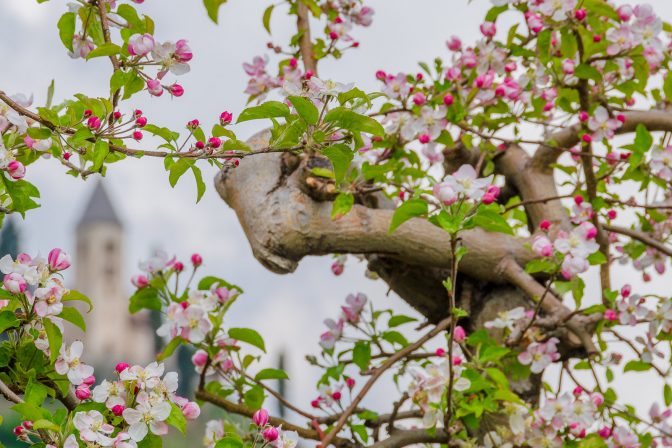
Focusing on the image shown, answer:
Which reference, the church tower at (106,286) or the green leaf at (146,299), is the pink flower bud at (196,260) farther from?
the church tower at (106,286)

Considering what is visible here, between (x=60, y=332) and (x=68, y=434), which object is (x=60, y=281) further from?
(x=68, y=434)

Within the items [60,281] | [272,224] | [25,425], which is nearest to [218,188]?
[272,224]

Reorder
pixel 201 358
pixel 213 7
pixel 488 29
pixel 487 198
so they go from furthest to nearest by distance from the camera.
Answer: pixel 488 29 → pixel 201 358 → pixel 213 7 → pixel 487 198

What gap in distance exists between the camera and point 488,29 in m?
2.64

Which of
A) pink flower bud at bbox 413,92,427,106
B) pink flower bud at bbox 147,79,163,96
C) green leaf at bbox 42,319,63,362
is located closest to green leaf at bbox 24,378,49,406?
green leaf at bbox 42,319,63,362

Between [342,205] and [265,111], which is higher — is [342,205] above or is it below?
above

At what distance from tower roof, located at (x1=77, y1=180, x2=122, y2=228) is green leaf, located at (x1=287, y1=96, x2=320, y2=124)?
198ft

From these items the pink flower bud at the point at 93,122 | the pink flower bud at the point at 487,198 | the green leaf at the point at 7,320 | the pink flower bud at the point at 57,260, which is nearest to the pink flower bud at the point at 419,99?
the pink flower bud at the point at 487,198

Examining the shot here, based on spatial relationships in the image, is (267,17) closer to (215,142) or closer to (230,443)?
(215,142)

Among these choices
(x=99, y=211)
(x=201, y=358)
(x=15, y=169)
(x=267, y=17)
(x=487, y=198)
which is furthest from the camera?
(x=99, y=211)

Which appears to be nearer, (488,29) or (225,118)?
(225,118)

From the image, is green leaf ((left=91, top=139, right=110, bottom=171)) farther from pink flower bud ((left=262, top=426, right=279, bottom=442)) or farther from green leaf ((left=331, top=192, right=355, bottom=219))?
green leaf ((left=331, top=192, right=355, bottom=219))

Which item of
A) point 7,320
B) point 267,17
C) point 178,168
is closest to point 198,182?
point 178,168

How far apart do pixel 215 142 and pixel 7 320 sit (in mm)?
456
